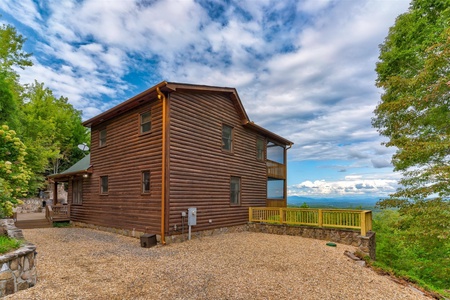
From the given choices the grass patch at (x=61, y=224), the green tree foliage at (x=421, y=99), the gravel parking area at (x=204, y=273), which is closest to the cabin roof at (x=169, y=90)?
the gravel parking area at (x=204, y=273)

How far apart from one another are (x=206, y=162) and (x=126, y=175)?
3685 mm

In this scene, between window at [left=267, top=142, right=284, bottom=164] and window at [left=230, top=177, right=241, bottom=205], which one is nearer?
window at [left=230, top=177, right=241, bottom=205]

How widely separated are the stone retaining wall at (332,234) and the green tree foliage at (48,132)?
2203 cm

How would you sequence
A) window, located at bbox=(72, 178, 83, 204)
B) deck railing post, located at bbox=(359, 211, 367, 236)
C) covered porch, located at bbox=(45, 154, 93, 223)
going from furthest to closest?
window, located at bbox=(72, 178, 83, 204) < covered porch, located at bbox=(45, 154, 93, 223) < deck railing post, located at bbox=(359, 211, 367, 236)

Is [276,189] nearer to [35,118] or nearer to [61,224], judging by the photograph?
[61,224]

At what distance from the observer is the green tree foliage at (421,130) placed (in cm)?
770

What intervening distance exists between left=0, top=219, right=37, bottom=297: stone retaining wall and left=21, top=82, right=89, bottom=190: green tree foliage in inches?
837

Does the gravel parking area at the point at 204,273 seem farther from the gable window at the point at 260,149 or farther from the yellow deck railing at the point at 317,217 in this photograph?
the gable window at the point at 260,149

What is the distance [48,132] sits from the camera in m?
25.8

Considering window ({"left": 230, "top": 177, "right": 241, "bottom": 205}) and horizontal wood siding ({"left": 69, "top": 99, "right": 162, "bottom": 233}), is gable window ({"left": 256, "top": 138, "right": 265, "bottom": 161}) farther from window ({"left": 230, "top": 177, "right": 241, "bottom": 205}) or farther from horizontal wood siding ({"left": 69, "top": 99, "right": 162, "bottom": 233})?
horizontal wood siding ({"left": 69, "top": 99, "right": 162, "bottom": 233})

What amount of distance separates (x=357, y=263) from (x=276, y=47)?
12419 mm

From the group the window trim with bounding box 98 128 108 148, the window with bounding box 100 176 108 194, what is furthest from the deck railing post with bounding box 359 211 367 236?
the window trim with bounding box 98 128 108 148

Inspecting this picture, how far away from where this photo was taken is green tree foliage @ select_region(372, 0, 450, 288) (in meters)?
7.70

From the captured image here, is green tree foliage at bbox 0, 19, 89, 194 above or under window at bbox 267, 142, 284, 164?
above
